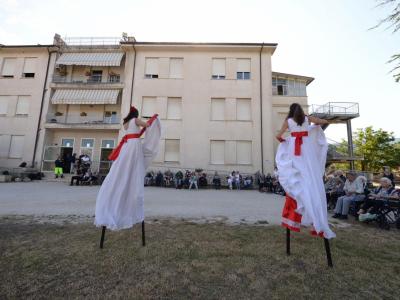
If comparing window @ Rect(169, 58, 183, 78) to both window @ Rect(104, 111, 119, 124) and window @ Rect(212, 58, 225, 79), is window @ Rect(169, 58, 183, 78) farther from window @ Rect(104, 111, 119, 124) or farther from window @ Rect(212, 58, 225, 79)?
window @ Rect(104, 111, 119, 124)

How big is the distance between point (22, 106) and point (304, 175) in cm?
2629

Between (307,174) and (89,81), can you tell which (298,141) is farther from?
(89,81)

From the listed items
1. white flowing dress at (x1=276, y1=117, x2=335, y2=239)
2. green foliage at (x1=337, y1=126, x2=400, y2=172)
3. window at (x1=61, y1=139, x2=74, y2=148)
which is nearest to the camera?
white flowing dress at (x1=276, y1=117, x2=335, y2=239)

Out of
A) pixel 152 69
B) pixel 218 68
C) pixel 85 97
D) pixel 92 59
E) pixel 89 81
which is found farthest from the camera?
pixel 89 81

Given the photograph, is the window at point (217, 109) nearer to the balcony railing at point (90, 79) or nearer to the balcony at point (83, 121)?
the balcony at point (83, 121)

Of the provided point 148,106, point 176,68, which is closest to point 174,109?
point 148,106

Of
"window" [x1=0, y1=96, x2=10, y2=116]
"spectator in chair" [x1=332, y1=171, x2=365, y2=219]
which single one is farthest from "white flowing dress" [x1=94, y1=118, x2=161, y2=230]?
"window" [x1=0, y1=96, x2=10, y2=116]

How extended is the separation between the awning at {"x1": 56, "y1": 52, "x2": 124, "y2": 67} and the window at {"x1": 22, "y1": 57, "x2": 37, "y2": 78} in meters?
3.00

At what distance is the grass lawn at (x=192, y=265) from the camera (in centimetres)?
222

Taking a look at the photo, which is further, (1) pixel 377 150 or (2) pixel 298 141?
(1) pixel 377 150

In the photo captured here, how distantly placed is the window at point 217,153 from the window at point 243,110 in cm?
292

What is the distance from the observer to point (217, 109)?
65.6ft

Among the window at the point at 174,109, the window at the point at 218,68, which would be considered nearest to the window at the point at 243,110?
the window at the point at 218,68

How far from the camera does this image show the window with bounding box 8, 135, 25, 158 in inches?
797
